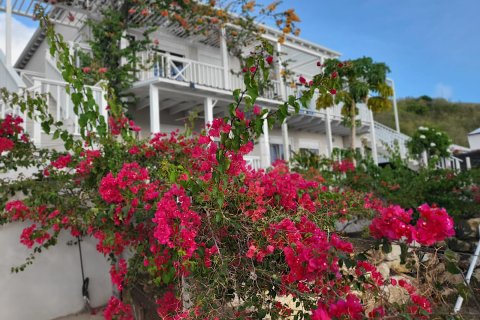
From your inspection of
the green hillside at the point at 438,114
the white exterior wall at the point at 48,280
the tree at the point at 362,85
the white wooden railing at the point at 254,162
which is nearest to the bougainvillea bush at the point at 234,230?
the white exterior wall at the point at 48,280

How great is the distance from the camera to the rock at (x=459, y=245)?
553cm

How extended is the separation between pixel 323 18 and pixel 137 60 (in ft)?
14.9

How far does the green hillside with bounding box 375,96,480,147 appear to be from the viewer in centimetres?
3500

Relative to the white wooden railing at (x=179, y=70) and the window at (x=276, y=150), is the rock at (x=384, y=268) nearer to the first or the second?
the white wooden railing at (x=179, y=70)

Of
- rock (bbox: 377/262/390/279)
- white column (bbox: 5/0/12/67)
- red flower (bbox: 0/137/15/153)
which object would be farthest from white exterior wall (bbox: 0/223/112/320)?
white column (bbox: 5/0/12/67)

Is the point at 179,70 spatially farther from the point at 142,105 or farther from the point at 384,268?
the point at 384,268

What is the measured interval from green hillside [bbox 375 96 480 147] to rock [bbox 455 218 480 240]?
97.0 ft

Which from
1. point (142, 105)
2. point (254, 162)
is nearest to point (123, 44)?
point (142, 105)

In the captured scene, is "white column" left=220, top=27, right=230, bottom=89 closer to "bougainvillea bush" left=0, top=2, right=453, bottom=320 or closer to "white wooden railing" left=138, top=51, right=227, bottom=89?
"white wooden railing" left=138, top=51, right=227, bottom=89

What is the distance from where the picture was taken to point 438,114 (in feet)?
128

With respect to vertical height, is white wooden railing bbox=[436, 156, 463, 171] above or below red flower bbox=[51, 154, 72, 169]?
above

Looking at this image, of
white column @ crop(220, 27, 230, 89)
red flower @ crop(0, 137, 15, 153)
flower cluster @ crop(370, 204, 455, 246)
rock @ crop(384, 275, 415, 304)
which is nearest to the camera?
flower cluster @ crop(370, 204, 455, 246)

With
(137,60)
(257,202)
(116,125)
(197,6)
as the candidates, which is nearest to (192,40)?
(197,6)

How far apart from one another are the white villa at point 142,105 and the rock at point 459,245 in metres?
3.59
